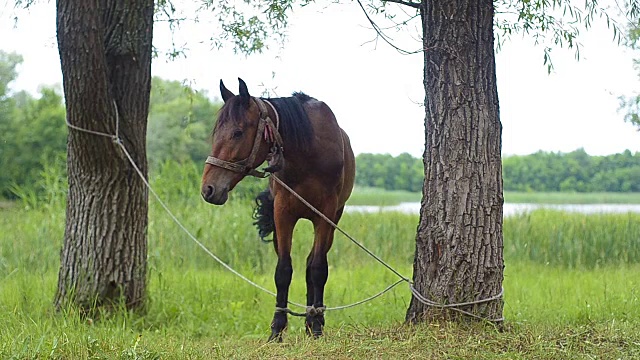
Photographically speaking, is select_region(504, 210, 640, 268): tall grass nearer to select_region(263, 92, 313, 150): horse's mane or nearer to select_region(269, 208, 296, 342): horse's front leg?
select_region(269, 208, 296, 342): horse's front leg

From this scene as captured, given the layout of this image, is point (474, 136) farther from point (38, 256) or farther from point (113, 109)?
point (38, 256)

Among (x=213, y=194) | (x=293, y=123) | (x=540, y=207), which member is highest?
(x=293, y=123)

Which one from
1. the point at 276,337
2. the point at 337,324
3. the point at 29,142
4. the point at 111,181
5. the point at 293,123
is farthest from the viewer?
the point at 29,142

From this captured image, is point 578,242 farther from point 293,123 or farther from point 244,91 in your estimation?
point 244,91

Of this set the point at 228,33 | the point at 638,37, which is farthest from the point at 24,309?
the point at 638,37

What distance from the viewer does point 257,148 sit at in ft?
15.3

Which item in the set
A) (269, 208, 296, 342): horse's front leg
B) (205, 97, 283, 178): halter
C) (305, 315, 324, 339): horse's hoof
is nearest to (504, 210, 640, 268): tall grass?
(305, 315, 324, 339): horse's hoof

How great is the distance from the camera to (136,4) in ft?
21.5

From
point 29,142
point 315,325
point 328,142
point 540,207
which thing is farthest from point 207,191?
point 29,142

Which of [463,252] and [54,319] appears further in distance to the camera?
[54,319]

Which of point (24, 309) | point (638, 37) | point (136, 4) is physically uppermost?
point (136, 4)

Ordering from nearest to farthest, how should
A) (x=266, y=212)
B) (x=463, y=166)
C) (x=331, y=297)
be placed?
(x=463, y=166)
(x=266, y=212)
(x=331, y=297)

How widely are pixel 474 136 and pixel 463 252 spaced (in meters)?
0.80

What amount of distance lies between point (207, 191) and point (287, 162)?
84 cm
